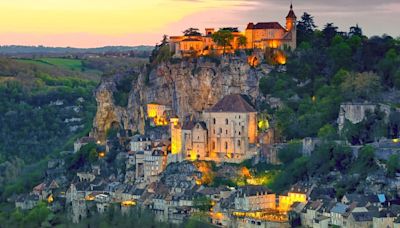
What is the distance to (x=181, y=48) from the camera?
325 ft

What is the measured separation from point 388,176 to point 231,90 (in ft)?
67.7

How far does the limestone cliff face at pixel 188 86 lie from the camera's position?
311ft

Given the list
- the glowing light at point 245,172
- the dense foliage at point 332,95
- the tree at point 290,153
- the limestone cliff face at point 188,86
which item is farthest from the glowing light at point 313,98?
the glowing light at point 245,172

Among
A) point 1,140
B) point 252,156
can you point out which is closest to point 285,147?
point 252,156

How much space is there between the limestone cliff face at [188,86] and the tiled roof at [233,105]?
4.07 metres

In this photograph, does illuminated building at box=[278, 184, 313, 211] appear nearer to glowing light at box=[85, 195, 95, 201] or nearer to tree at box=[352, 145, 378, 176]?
tree at box=[352, 145, 378, 176]

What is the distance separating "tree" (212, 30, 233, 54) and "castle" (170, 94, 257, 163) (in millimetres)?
8435

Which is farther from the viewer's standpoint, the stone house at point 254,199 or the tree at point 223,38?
the tree at point 223,38

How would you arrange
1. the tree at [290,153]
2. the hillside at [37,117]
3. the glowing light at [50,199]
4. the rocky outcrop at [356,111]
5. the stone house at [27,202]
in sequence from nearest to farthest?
the rocky outcrop at [356,111] → the tree at [290,153] → the glowing light at [50,199] → the stone house at [27,202] → the hillside at [37,117]

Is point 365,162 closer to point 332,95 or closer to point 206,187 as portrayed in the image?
point 206,187

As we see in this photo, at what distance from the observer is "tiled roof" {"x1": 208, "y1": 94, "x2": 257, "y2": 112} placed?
88.2m

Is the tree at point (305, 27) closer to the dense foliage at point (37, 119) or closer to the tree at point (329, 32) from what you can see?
the tree at point (329, 32)

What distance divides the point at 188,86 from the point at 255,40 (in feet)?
19.8

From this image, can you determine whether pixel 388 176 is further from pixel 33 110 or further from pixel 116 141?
pixel 33 110
